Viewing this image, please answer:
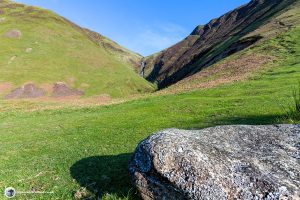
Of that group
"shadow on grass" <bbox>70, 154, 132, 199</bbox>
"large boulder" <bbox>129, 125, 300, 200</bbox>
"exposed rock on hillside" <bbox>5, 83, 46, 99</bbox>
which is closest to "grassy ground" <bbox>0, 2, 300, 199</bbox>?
"shadow on grass" <bbox>70, 154, 132, 199</bbox>

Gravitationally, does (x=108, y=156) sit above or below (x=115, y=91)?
above

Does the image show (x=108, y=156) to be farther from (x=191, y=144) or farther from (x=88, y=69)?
(x=88, y=69)

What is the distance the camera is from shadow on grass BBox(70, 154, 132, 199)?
14.7 metres

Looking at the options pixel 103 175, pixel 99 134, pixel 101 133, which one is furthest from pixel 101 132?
pixel 103 175

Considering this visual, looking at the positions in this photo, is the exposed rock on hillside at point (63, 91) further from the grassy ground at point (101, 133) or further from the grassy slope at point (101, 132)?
the grassy slope at point (101, 132)

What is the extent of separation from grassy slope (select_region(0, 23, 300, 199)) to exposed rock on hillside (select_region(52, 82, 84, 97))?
45.5m

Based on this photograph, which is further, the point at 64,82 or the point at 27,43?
the point at 27,43

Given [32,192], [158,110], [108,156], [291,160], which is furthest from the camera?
[158,110]

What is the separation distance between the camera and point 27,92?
88.9 metres

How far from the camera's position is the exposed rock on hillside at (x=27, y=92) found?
85.6 metres

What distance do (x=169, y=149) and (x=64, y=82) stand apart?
292ft

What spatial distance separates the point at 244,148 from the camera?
1288 cm

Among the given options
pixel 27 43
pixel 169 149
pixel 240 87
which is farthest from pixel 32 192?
pixel 27 43

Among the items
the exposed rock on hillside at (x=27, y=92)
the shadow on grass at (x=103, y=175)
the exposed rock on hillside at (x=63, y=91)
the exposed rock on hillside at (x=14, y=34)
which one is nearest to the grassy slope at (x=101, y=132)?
the shadow on grass at (x=103, y=175)
